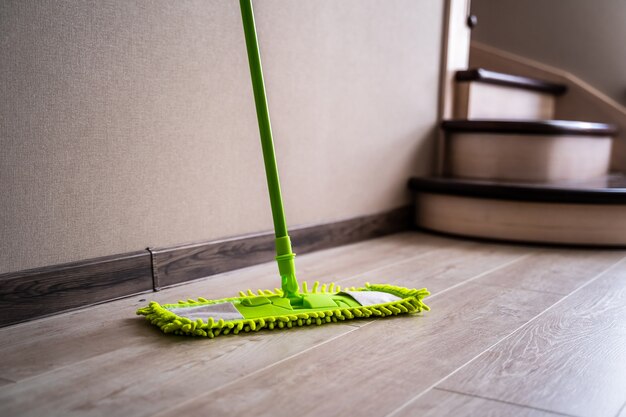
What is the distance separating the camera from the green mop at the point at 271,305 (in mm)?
934

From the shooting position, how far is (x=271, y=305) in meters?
1.00

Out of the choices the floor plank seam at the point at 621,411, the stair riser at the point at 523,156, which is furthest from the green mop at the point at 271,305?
the stair riser at the point at 523,156

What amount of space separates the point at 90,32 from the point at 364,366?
734 millimetres

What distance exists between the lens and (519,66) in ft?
9.05

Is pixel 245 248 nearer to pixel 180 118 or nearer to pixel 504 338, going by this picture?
pixel 180 118

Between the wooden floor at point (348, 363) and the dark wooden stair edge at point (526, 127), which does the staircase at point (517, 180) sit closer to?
the dark wooden stair edge at point (526, 127)

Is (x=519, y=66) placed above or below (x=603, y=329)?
above

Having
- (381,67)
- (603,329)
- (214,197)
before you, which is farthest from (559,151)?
(214,197)

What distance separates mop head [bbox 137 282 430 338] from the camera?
923 mm

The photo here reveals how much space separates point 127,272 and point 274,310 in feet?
1.11

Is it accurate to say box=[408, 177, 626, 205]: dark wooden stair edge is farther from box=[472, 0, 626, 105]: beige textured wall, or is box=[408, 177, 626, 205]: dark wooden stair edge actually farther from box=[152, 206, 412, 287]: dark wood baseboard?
box=[472, 0, 626, 105]: beige textured wall

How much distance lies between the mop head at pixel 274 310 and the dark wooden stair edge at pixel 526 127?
1024 mm

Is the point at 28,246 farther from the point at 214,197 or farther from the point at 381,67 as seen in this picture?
the point at 381,67

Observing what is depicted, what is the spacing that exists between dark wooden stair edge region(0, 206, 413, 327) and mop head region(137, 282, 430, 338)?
14cm
